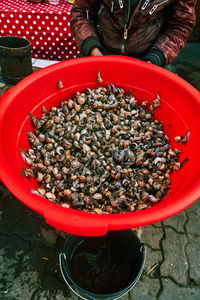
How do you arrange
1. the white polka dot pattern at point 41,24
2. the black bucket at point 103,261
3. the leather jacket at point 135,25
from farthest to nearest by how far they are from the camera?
the white polka dot pattern at point 41,24 < the leather jacket at point 135,25 < the black bucket at point 103,261

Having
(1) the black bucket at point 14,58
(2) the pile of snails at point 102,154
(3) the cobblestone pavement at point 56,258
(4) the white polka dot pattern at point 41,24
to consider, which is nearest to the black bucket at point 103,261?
(3) the cobblestone pavement at point 56,258

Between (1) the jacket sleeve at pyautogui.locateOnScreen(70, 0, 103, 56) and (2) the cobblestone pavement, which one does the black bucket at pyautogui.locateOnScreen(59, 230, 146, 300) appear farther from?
(1) the jacket sleeve at pyautogui.locateOnScreen(70, 0, 103, 56)

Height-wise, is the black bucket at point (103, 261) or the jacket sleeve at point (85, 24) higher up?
the jacket sleeve at point (85, 24)

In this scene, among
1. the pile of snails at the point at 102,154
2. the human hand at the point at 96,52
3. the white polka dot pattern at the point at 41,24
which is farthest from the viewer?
the white polka dot pattern at the point at 41,24

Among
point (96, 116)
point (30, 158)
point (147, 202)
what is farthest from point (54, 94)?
point (147, 202)

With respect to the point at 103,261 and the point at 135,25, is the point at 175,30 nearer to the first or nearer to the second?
the point at 135,25

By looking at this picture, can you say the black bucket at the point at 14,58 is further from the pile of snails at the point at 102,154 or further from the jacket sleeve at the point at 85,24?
the pile of snails at the point at 102,154

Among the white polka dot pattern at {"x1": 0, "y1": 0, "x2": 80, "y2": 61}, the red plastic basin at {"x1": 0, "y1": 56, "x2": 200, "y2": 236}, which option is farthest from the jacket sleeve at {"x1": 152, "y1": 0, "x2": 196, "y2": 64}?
the white polka dot pattern at {"x1": 0, "y1": 0, "x2": 80, "y2": 61}

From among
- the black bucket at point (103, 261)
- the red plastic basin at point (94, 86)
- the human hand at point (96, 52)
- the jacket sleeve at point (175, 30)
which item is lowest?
the black bucket at point (103, 261)

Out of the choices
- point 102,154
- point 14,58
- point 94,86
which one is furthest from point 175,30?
point 14,58
